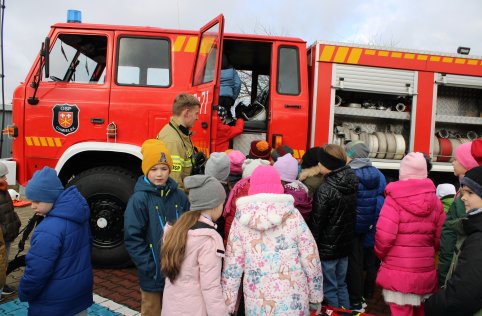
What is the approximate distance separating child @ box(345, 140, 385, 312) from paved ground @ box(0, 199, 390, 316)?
1.01ft

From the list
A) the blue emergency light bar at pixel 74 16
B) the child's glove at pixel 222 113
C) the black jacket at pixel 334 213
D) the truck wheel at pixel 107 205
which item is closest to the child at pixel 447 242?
the black jacket at pixel 334 213

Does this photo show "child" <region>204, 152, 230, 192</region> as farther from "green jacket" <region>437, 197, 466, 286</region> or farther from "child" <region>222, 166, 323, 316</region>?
"green jacket" <region>437, 197, 466, 286</region>

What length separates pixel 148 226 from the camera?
2406 millimetres

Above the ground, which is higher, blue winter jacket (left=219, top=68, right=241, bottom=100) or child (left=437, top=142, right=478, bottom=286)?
blue winter jacket (left=219, top=68, right=241, bottom=100)

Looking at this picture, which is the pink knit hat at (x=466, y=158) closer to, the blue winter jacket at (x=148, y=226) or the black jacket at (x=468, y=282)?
the black jacket at (x=468, y=282)

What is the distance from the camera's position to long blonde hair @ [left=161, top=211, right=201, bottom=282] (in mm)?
1897

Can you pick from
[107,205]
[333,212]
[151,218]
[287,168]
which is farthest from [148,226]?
[107,205]

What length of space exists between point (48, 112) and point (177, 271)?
2.97 metres

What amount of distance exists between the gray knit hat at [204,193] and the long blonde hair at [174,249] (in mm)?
142

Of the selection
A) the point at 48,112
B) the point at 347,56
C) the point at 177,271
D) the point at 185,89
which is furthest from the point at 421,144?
the point at 48,112

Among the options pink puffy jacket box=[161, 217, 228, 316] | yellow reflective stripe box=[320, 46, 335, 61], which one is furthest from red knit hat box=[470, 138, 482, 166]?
yellow reflective stripe box=[320, 46, 335, 61]

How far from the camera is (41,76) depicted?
13.6 feet

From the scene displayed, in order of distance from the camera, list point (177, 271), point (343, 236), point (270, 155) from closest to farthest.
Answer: point (177, 271) < point (343, 236) < point (270, 155)

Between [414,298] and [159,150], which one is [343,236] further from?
[159,150]
